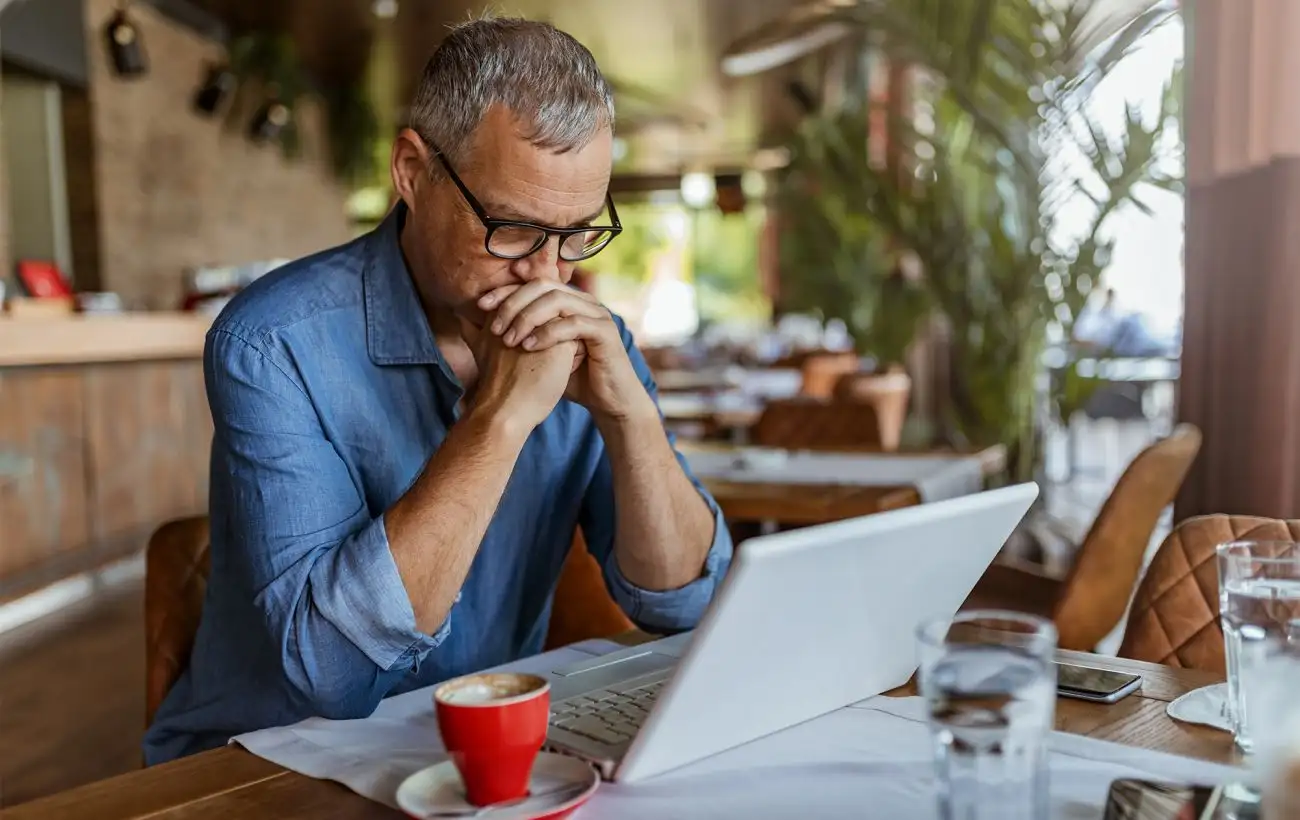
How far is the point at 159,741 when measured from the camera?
4.29 feet

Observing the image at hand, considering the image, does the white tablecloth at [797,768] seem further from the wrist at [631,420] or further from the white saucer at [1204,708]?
the wrist at [631,420]

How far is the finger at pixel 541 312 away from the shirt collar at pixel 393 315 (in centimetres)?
17

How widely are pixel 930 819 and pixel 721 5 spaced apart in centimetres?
776

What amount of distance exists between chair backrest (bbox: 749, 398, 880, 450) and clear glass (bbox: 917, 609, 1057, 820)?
2909 mm

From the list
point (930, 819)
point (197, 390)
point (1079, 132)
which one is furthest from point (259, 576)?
point (197, 390)

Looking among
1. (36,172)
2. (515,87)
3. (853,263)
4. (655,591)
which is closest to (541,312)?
(515,87)

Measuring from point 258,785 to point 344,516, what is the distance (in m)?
0.34

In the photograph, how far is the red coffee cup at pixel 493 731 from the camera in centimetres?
72

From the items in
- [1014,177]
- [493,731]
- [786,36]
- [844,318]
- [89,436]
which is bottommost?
[89,436]

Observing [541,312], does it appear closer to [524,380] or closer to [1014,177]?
[524,380]

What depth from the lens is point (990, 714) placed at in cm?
61

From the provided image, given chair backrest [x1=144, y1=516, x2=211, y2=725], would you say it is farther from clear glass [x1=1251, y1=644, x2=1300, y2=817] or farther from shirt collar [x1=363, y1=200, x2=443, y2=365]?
clear glass [x1=1251, y1=644, x2=1300, y2=817]

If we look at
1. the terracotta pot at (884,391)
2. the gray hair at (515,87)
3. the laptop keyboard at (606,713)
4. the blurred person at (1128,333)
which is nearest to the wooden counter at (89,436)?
the terracotta pot at (884,391)

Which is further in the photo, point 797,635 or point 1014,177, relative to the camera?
point 1014,177
